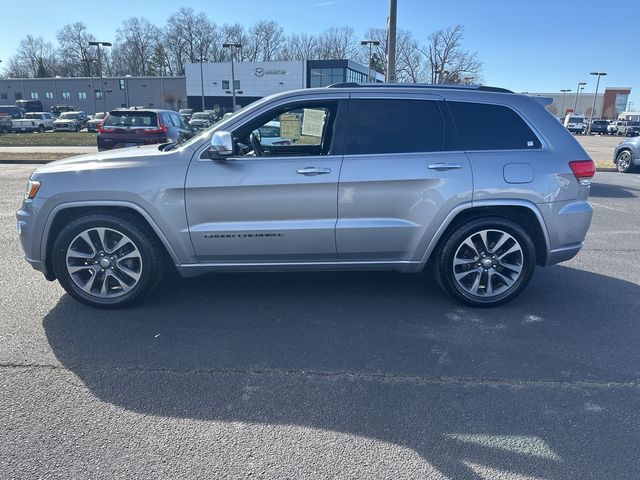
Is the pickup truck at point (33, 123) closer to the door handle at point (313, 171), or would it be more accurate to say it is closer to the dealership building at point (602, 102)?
the door handle at point (313, 171)

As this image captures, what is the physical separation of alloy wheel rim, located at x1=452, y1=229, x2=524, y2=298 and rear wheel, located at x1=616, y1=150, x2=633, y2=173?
13369 mm

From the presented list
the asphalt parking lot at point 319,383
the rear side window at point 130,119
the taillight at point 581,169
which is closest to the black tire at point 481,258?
the asphalt parking lot at point 319,383

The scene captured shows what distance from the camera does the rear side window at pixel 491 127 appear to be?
4.07m

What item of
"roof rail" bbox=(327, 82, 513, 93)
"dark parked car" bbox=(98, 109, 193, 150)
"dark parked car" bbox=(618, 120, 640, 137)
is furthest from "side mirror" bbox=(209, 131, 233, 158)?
"dark parked car" bbox=(618, 120, 640, 137)

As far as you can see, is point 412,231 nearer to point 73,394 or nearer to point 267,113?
point 267,113

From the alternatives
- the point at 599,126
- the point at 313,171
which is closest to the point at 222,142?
the point at 313,171

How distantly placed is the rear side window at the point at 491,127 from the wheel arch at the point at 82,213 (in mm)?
2748

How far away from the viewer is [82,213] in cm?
400

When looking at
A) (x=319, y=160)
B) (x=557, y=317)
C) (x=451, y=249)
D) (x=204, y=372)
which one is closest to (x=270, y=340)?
(x=204, y=372)

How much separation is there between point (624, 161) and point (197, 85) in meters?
63.2

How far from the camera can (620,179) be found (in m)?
13.5

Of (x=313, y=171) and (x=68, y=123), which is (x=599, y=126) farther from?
(x=313, y=171)

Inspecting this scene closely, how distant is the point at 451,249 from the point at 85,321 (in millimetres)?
3190

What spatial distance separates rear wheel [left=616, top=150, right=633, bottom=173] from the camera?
14.7 meters
